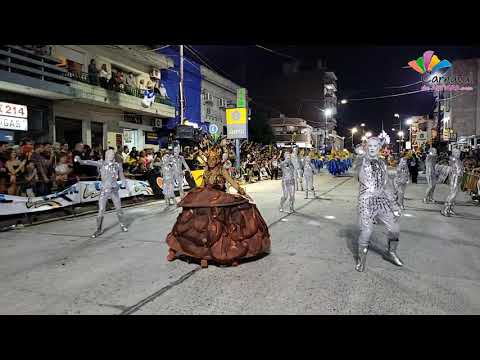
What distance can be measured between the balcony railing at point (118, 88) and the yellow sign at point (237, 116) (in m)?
4.78

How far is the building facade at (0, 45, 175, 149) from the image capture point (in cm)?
1564

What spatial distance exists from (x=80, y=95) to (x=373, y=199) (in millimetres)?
16388

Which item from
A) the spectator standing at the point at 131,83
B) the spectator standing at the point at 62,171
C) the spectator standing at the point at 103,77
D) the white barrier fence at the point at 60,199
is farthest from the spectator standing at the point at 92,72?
the spectator standing at the point at 62,171

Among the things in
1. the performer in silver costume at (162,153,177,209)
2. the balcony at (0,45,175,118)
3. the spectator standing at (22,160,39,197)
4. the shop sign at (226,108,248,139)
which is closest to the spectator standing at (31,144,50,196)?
the spectator standing at (22,160,39,197)

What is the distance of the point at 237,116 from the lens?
82.6 ft

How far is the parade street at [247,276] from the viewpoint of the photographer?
4.26m

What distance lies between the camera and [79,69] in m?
19.8

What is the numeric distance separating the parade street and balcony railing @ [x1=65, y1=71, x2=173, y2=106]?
1154 centimetres

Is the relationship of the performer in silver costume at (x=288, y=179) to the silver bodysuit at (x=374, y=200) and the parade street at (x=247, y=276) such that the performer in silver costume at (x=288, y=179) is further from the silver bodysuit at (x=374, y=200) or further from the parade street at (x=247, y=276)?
the silver bodysuit at (x=374, y=200)

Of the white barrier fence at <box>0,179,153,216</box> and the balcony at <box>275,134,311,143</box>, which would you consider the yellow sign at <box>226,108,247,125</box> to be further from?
the balcony at <box>275,134,311,143</box>

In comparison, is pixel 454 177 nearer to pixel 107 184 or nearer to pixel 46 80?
pixel 107 184

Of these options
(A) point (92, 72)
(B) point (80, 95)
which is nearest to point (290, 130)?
(A) point (92, 72)
